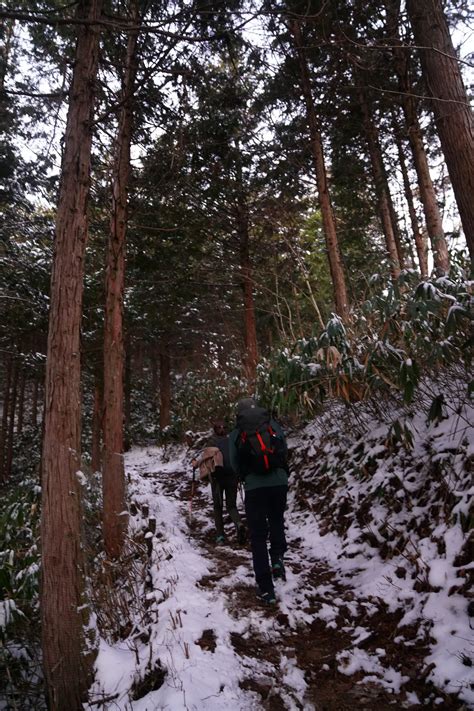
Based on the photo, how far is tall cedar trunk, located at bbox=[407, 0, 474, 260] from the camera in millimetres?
5059

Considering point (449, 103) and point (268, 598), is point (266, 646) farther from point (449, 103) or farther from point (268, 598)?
point (449, 103)

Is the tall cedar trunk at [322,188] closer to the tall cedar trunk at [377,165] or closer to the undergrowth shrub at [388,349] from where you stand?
the tall cedar trunk at [377,165]

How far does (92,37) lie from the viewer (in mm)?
4438

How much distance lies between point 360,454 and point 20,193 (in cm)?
1088

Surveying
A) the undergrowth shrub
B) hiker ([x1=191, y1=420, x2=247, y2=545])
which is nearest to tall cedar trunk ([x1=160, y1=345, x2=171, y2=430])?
hiker ([x1=191, y1=420, x2=247, y2=545])

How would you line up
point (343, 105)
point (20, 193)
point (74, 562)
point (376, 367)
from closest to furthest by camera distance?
point (74, 562) < point (376, 367) < point (343, 105) < point (20, 193)

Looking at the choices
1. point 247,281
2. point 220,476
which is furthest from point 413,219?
point 220,476

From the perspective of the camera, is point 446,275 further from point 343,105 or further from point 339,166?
point 339,166

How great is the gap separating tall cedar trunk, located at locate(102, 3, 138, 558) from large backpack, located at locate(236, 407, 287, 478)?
9.81 ft

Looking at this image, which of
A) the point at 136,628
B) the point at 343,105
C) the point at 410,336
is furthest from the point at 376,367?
the point at 343,105

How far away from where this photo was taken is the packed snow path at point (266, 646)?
272 cm

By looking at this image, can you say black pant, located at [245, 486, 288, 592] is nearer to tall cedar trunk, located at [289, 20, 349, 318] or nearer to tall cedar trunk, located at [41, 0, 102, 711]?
tall cedar trunk, located at [41, 0, 102, 711]

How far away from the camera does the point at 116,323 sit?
6824 millimetres

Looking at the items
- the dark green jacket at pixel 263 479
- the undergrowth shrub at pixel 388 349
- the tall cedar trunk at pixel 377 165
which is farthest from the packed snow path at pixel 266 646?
the tall cedar trunk at pixel 377 165
